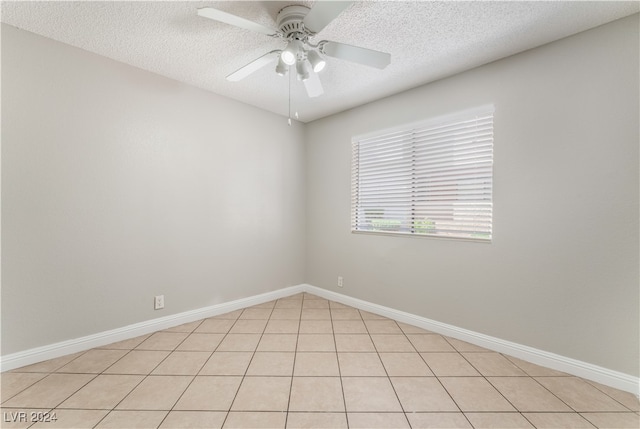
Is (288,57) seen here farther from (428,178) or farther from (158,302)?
(158,302)

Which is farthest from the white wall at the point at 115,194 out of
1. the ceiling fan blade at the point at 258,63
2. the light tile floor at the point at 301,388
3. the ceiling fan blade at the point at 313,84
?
the ceiling fan blade at the point at 313,84

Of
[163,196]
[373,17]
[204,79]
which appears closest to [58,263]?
[163,196]

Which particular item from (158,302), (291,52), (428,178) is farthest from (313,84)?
(158,302)

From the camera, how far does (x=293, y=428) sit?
137 cm

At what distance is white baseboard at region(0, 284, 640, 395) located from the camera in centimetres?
175

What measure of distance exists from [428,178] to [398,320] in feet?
4.93

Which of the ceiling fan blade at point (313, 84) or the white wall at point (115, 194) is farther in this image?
the ceiling fan blade at point (313, 84)

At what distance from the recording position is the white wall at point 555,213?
1.69 meters

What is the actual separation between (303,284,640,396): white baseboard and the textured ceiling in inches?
90.2

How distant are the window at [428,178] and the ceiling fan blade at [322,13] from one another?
1520 millimetres

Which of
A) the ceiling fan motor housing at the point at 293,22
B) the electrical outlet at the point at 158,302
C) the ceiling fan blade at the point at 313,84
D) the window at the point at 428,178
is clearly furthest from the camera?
the electrical outlet at the point at 158,302

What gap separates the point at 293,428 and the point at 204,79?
285 cm

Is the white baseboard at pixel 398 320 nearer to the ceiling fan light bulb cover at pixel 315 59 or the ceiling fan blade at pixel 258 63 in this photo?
the ceiling fan blade at pixel 258 63

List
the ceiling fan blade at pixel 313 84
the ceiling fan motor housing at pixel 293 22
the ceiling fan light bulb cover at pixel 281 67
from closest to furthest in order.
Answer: the ceiling fan motor housing at pixel 293 22 → the ceiling fan light bulb cover at pixel 281 67 → the ceiling fan blade at pixel 313 84
